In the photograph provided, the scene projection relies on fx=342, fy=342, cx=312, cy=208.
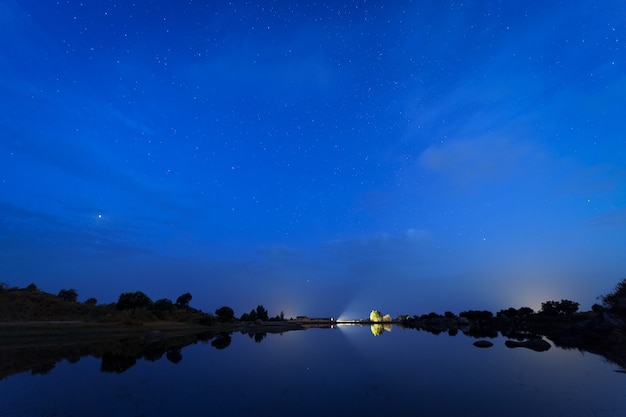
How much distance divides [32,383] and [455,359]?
43717 millimetres

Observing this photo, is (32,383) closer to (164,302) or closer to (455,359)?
(455,359)

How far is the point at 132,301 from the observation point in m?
100

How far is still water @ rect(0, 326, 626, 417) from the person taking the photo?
1991cm

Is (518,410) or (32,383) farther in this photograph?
(32,383)

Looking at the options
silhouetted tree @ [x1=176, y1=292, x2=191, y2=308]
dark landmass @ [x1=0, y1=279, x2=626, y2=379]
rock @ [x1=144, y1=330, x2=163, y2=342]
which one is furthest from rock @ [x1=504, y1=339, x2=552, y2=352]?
silhouetted tree @ [x1=176, y1=292, x2=191, y2=308]

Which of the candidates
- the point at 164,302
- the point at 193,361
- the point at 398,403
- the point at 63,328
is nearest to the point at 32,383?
the point at 193,361

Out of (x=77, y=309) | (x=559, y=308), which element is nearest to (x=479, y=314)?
(x=559, y=308)

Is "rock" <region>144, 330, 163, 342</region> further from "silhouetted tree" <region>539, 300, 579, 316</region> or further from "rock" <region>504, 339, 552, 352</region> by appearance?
"silhouetted tree" <region>539, 300, 579, 316</region>

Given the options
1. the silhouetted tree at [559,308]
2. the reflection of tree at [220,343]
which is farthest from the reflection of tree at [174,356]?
the silhouetted tree at [559,308]

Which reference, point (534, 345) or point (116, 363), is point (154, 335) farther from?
point (534, 345)

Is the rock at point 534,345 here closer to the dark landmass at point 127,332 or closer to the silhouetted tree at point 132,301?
the dark landmass at point 127,332

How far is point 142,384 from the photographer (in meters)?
25.4

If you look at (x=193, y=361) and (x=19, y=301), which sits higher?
(x=19, y=301)

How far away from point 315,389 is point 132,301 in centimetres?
9222
